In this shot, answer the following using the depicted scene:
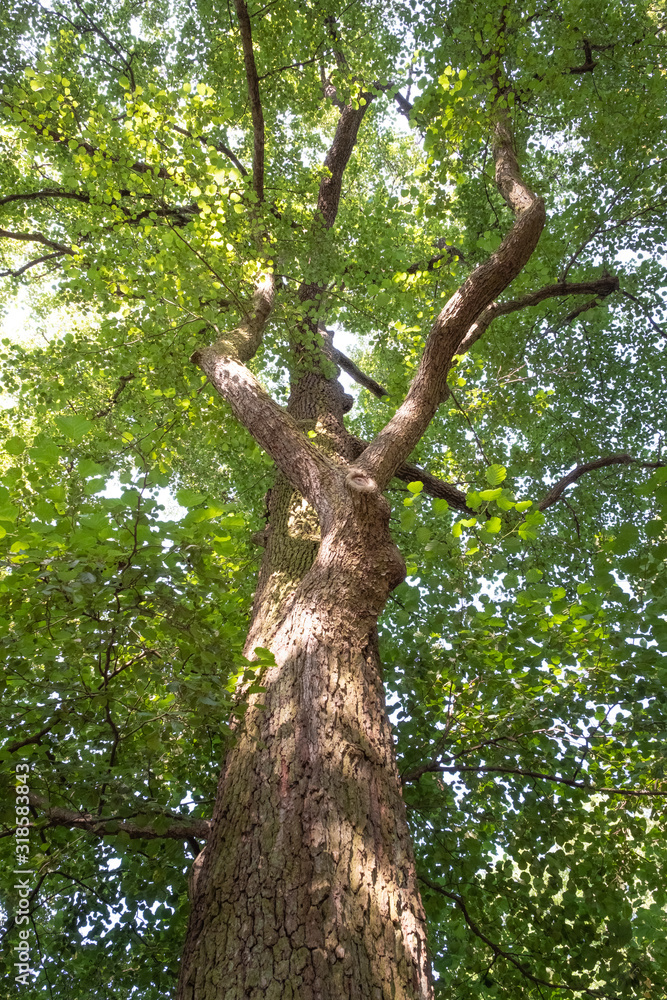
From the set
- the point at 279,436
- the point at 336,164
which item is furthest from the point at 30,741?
the point at 336,164

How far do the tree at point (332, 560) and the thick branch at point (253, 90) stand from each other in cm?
4

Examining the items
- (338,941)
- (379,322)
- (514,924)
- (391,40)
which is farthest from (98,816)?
(391,40)

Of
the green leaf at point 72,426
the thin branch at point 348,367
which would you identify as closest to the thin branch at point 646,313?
the thin branch at point 348,367

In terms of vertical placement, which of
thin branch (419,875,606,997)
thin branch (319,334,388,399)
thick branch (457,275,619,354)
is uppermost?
thin branch (319,334,388,399)

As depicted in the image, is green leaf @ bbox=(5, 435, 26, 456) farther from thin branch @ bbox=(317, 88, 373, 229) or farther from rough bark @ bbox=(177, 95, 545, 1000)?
thin branch @ bbox=(317, 88, 373, 229)

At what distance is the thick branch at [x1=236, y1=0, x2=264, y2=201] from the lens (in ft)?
13.1

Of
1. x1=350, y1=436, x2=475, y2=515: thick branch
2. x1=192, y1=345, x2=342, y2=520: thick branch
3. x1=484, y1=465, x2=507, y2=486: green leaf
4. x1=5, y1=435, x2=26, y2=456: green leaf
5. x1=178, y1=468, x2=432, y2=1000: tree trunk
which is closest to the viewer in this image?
x1=178, y1=468, x2=432, y2=1000: tree trunk

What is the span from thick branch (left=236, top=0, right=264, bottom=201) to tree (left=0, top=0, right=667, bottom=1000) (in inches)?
1.4

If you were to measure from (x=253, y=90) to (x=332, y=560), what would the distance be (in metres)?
4.28

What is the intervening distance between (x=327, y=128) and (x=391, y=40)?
16.8 feet

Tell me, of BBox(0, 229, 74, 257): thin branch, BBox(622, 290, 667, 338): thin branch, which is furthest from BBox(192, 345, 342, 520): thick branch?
BBox(622, 290, 667, 338): thin branch

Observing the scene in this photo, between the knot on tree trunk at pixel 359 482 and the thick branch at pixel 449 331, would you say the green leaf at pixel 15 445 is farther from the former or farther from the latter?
the thick branch at pixel 449 331

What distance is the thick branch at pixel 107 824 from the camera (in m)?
2.18

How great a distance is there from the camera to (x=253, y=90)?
4629mm
